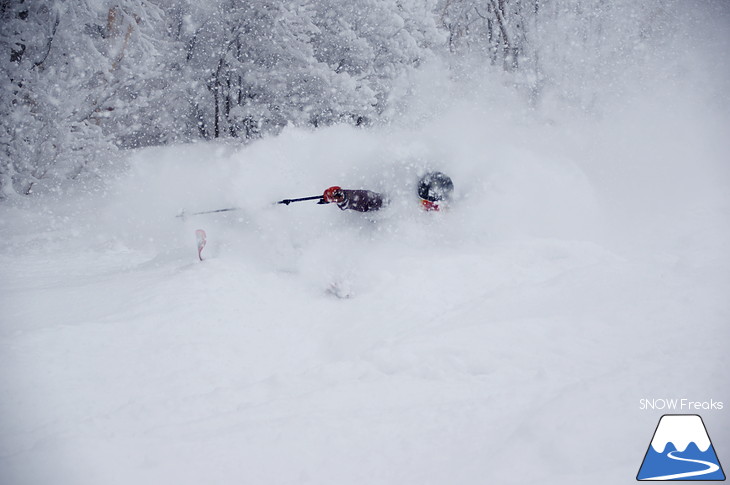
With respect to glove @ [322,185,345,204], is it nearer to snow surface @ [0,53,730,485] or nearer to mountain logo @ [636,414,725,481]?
snow surface @ [0,53,730,485]

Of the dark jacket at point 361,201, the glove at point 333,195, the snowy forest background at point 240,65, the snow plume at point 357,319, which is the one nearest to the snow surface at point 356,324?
the snow plume at point 357,319

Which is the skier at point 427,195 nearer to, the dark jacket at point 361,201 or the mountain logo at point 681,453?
the dark jacket at point 361,201

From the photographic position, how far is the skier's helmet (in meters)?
8.38

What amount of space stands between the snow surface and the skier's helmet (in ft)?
1.25

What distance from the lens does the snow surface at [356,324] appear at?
275cm

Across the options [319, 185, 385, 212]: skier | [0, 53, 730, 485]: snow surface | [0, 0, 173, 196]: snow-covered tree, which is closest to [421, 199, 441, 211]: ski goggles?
[0, 53, 730, 485]: snow surface

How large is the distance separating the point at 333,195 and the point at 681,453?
5.47m

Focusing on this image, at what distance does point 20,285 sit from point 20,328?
2152 millimetres

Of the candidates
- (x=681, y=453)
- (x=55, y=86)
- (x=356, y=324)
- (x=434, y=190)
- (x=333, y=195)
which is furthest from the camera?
(x=55, y=86)

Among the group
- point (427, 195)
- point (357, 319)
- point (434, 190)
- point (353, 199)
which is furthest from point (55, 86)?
point (357, 319)

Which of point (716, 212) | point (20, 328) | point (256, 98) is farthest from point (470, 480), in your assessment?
point (256, 98)

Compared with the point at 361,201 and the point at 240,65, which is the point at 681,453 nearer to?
the point at 361,201

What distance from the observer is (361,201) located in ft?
25.1

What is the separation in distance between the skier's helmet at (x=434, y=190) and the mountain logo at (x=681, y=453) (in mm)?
6020
